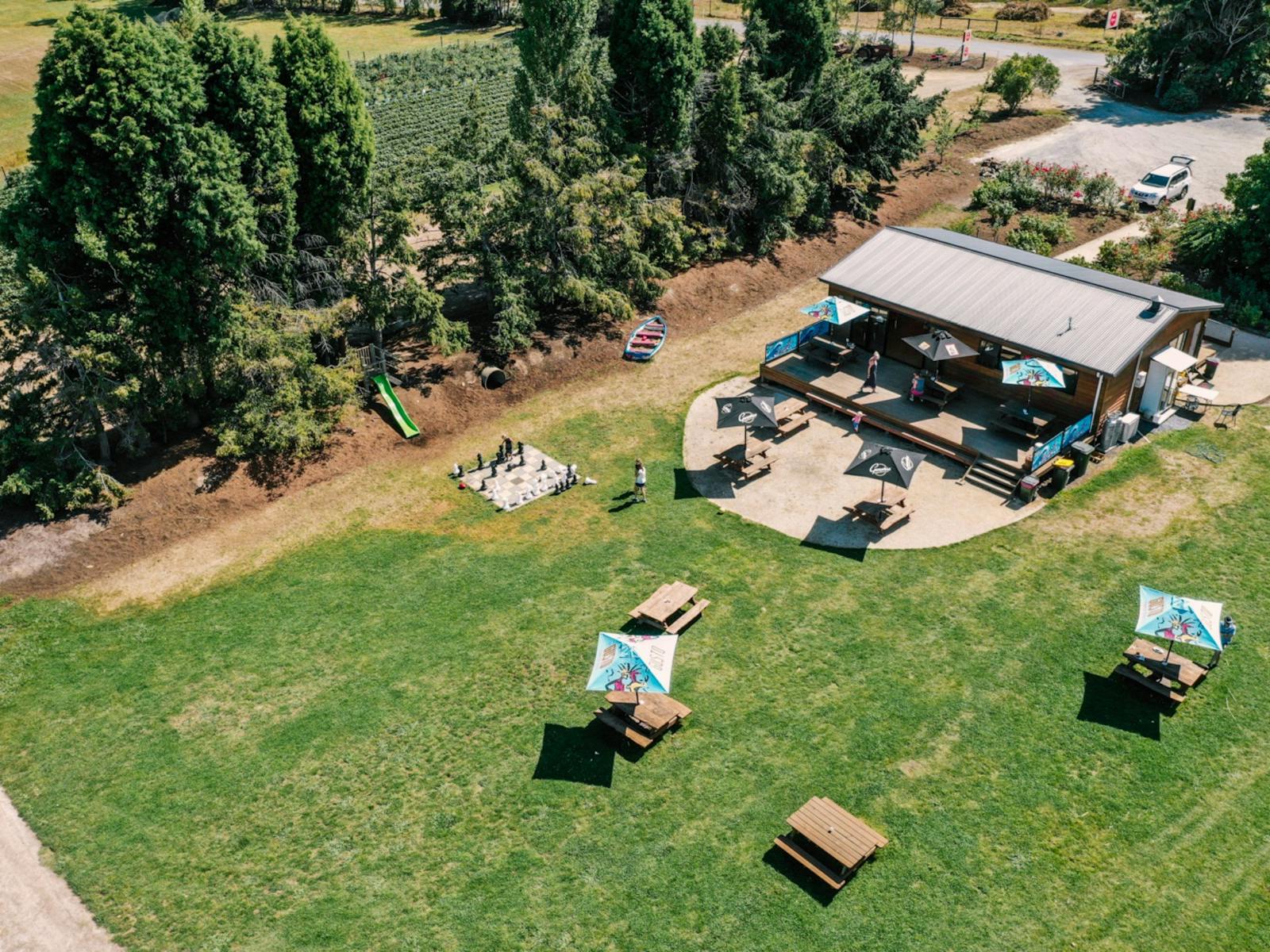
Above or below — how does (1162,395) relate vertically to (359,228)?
below

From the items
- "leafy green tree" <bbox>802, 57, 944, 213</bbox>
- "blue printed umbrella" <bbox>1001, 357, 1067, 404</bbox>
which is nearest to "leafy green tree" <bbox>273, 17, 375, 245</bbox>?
"leafy green tree" <bbox>802, 57, 944, 213</bbox>

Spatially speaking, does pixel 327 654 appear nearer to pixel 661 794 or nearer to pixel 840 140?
pixel 661 794

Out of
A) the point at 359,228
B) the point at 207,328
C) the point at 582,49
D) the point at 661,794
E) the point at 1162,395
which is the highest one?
the point at 582,49

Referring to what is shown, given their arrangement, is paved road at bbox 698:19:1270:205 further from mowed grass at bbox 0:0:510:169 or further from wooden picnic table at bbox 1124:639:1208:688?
mowed grass at bbox 0:0:510:169

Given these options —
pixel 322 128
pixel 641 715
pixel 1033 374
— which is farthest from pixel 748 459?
pixel 322 128

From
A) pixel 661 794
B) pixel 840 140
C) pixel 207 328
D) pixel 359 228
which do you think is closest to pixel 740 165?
pixel 840 140

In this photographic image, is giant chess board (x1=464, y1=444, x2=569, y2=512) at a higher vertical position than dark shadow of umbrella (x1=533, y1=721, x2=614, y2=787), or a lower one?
higher

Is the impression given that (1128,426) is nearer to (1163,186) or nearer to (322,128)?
(1163,186)
